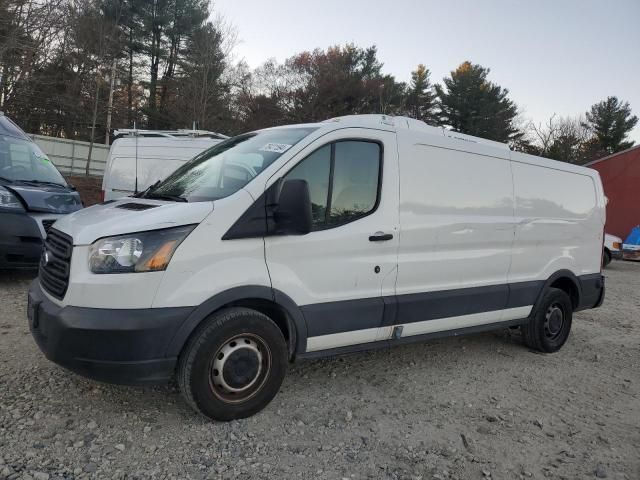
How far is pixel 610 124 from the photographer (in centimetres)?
4662

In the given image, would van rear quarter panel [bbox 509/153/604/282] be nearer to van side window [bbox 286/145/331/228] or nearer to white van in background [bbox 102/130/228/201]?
van side window [bbox 286/145/331/228]

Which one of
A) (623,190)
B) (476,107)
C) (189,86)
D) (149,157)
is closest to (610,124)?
(476,107)

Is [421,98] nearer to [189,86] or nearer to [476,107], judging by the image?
[476,107]

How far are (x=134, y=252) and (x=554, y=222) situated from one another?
164 inches

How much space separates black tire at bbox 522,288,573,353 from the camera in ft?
17.1

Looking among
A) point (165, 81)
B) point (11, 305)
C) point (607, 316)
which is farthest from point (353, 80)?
point (11, 305)

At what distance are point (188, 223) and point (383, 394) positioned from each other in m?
2.04

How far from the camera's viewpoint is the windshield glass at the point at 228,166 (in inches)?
133

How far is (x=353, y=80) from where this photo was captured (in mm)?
34688

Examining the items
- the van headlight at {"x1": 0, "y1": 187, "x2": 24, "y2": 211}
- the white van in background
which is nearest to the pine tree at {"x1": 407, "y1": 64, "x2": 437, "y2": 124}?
the white van in background

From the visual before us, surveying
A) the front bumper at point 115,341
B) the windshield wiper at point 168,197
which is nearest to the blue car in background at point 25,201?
the windshield wiper at point 168,197

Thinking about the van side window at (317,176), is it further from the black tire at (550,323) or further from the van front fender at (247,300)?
the black tire at (550,323)

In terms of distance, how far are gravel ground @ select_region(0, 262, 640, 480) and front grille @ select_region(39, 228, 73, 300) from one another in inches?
30.8

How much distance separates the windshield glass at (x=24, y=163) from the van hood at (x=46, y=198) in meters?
0.28
